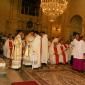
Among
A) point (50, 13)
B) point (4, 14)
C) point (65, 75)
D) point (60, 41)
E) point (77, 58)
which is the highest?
point (4, 14)

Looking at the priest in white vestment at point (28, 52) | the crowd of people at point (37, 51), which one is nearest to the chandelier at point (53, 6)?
the crowd of people at point (37, 51)

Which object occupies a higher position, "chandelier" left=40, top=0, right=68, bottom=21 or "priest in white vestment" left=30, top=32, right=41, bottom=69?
"chandelier" left=40, top=0, right=68, bottom=21

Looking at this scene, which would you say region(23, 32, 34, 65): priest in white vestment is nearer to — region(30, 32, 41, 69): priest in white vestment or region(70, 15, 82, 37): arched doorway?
region(30, 32, 41, 69): priest in white vestment

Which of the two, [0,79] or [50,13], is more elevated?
[50,13]

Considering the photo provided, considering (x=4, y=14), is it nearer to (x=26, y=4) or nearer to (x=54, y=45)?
(x=26, y=4)

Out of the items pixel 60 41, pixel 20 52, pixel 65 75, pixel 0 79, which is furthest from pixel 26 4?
pixel 0 79

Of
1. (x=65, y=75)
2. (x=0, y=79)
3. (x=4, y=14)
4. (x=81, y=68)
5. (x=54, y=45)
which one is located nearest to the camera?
(x=0, y=79)

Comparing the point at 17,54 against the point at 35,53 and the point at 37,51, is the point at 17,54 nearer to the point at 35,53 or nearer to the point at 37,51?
the point at 35,53

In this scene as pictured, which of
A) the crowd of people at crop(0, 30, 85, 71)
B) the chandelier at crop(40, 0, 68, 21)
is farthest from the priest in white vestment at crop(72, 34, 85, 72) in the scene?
the chandelier at crop(40, 0, 68, 21)

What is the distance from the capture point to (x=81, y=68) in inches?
385

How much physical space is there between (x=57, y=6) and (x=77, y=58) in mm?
2985

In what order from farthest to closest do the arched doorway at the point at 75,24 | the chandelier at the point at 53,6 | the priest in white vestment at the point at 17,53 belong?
the arched doorway at the point at 75,24, the chandelier at the point at 53,6, the priest in white vestment at the point at 17,53

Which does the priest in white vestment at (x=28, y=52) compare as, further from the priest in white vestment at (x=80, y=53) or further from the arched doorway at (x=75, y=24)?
the arched doorway at (x=75, y=24)

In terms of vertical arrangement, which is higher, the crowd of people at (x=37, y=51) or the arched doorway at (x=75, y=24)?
the arched doorway at (x=75, y=24)
